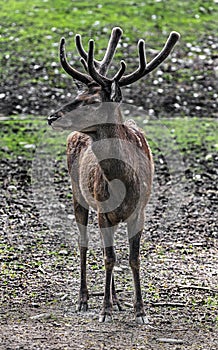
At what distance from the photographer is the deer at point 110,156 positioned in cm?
645

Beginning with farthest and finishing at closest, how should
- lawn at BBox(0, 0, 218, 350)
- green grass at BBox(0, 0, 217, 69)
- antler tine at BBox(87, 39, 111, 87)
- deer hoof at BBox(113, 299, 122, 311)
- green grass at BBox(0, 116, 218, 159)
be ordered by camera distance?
green grass at BBox(0, 0, 217, 69) → green grass at BBox(0, 116, 218, 159) → deer hoof at BBox(113, 299, 122, 311) → lawn at BBox(0, 0, 218, 350) → antler tine at BBox(87, 39, 111, 87)

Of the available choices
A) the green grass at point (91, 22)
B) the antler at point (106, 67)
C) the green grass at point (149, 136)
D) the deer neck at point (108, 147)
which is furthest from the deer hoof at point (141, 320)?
the green grass at point (91, 22)

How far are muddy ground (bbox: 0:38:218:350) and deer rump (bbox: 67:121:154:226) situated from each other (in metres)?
1.00

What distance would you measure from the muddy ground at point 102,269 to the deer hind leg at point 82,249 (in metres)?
0.11

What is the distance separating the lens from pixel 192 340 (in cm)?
631

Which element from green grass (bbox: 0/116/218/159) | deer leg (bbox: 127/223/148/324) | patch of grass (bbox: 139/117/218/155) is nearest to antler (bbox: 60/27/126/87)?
deer leg (bbox: 127/223/148/324)

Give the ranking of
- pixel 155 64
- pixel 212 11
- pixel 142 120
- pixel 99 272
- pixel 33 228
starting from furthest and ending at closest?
pixel 212 11
pixel 142 120
pixel 33 228
pixel 99 272
pixel 155 64

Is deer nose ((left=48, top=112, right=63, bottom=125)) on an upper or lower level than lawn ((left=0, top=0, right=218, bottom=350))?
upper

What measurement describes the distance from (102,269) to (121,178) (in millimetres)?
2035

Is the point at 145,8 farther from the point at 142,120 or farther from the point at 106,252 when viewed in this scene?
the point at 106,252

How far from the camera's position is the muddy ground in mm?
6375

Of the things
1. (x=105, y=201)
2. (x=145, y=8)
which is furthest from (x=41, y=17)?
(x=105, y=201)

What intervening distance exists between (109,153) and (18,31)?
12.6m

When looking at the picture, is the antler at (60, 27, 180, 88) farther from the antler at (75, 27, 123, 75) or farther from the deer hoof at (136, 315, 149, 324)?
the deer hoof at (136, 315, 149, 324)
